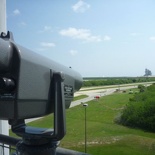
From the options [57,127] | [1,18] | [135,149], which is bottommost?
[135,149]

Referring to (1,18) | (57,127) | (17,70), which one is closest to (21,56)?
(17,70)

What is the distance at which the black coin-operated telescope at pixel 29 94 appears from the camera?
105cm

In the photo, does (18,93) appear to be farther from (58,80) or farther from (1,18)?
(1,18)

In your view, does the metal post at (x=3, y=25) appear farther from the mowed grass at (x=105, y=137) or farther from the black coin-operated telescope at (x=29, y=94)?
the mowed grass at (x=105, y=137)

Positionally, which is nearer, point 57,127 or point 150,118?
point 57,127

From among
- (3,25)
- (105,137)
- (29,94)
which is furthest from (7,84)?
(105,137)

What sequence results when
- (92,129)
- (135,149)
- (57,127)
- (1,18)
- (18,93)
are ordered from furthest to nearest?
(92,129) → (135,149) → (1,18) → (57,127) → (18,93)

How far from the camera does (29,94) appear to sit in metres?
1.09

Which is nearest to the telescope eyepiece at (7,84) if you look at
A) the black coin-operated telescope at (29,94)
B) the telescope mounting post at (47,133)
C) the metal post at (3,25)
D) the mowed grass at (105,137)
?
the black coin-operated telescope at (29,94)

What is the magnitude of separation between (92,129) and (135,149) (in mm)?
6133

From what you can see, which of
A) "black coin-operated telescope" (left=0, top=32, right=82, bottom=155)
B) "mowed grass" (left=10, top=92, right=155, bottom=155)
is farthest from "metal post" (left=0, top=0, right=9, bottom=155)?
"mowed grass" (left=10, top=92, right=155, bottom=155)

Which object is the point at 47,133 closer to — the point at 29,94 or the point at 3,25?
the point at 29,94

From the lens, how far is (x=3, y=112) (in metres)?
1.11

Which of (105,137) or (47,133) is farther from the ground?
(47,133)
